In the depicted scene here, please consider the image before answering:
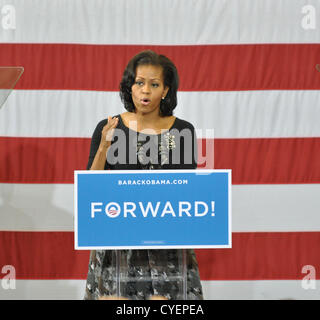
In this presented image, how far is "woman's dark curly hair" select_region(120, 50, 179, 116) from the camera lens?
2.26 m

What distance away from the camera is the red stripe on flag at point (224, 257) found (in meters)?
2.40

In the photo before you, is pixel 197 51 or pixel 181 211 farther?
pixel 197 51

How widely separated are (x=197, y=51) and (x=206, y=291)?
3.90 ft

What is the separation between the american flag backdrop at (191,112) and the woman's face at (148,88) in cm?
16

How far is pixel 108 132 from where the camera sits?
230cm

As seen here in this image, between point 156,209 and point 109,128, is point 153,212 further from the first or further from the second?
point 109,128

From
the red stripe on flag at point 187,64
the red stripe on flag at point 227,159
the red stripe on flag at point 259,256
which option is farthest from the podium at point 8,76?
the red stripe on flag at point 259,256
